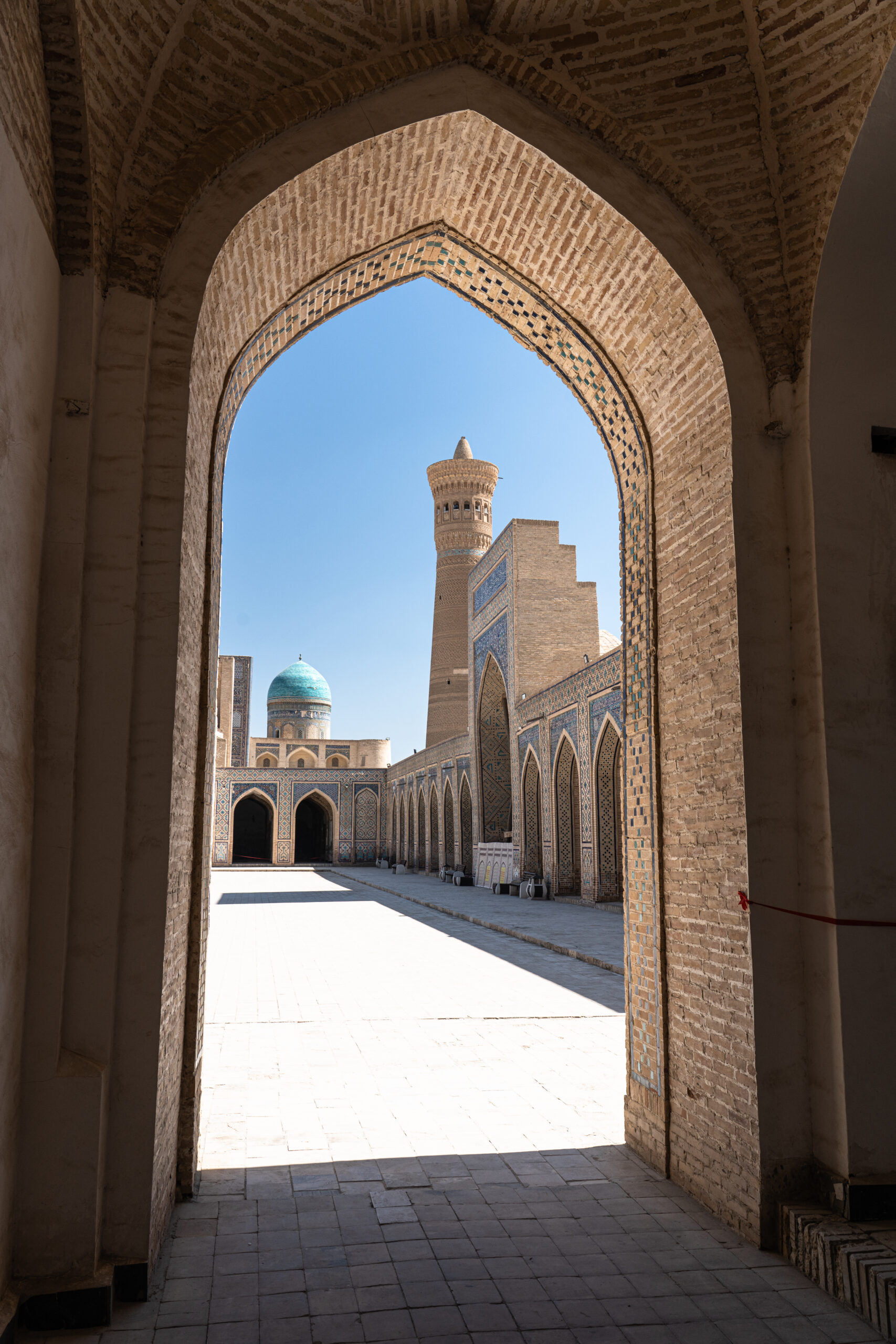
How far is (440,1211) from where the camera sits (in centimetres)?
361

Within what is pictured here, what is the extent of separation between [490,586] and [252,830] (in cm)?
2144

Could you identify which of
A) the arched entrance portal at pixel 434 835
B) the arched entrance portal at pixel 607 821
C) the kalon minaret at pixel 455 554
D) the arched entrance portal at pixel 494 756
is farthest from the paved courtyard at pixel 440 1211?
the kalon minaret at pixel 455 554

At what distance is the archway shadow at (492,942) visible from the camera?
845 cm

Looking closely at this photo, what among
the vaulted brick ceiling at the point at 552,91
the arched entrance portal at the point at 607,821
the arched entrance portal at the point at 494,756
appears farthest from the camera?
the arched entrance portal at the point at 494,756

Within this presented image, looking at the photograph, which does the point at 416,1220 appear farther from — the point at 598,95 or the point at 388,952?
the point at 388,952

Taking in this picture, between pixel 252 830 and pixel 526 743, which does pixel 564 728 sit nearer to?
pixel 526 743

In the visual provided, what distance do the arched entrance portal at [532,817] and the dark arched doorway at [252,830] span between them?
21208 millimetres

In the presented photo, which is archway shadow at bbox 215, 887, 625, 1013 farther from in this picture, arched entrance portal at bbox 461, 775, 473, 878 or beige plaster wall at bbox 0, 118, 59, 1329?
beige plaster wall at bbox 0, 118, 59, 1329

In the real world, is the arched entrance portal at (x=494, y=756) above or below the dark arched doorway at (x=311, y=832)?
above

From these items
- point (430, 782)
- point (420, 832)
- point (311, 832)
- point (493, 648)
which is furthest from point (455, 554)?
point (311, 832)

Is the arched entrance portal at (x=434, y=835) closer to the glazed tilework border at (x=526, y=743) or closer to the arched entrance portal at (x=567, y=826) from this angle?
the glazed tilework border at (x=526, y=743)

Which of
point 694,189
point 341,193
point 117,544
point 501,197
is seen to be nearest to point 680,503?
point 694,189

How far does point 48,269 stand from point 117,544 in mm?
868

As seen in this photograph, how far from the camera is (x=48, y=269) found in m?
3.08
